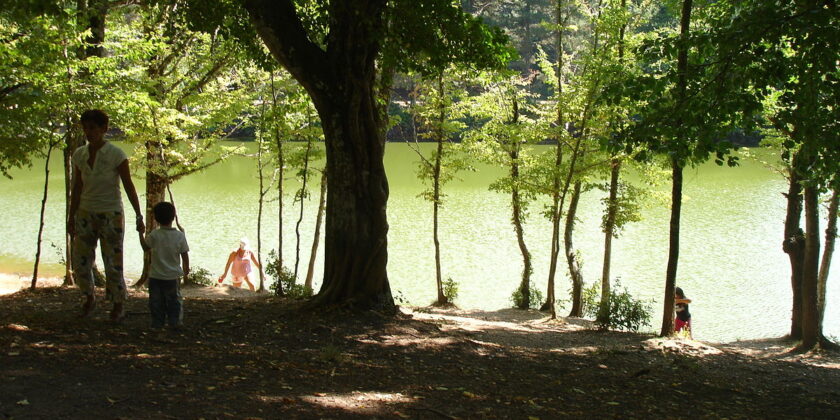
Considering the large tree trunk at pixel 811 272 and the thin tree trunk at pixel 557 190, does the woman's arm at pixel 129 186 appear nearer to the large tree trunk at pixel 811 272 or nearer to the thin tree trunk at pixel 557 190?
the thin tree trunk at pixel 557 190

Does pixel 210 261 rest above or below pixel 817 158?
below

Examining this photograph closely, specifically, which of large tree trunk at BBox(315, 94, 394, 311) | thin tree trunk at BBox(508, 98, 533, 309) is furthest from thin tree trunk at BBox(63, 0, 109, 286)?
thin tree trunk at BBox(508, 98, 533, 309)

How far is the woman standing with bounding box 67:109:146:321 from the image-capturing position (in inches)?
183

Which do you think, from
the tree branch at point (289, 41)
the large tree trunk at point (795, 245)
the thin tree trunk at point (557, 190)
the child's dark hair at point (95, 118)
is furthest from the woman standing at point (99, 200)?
the large tree trunk at point (795, 245)

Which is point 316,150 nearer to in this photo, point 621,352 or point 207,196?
point 621,352

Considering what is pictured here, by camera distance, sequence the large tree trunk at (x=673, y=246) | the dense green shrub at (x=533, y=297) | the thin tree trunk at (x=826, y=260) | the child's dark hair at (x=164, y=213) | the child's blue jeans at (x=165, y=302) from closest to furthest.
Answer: the child's dark hair at (x=164, y=213) < the child's blue jeans at (x=165, y=302) < the large tree trunk at (x=673, y=246) < the thin tree trunk at (x=826, y=260) < the dense green shrub at (x=533, y=297)

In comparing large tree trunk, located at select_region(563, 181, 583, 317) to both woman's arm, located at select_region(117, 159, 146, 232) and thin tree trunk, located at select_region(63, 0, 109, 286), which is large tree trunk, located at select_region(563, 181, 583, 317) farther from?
woman's arm, located at select_region(117, 159, 146, 232)

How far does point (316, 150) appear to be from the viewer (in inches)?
466

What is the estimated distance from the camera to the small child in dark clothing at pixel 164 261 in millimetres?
4785

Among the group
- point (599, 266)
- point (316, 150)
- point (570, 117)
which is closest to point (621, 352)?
point (570, 117)

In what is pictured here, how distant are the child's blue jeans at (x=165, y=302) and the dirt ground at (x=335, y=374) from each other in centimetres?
12

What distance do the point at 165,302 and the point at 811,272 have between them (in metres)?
9.79

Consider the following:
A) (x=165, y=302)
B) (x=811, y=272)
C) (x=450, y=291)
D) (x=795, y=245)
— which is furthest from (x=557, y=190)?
(x=165, y=302)

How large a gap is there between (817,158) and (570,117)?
20.9 feet
